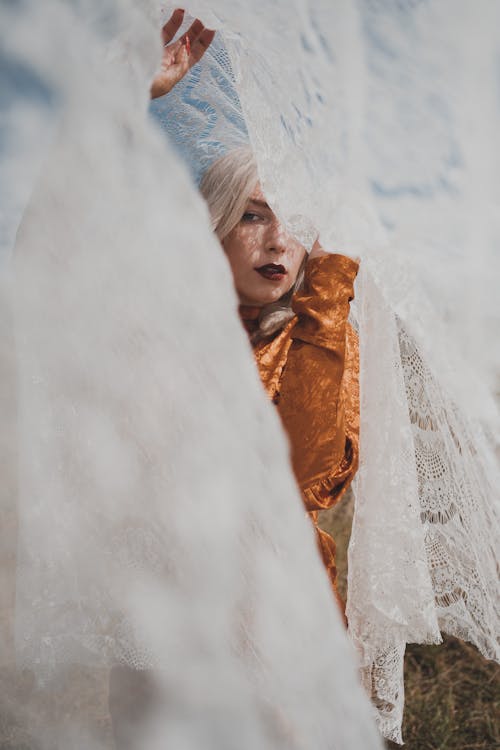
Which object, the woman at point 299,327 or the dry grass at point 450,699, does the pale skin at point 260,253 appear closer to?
the woman at point 299,327

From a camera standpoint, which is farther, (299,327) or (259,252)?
(259,252)

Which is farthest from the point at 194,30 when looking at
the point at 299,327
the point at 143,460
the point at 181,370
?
the point at 143,460

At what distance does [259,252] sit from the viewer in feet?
4.00

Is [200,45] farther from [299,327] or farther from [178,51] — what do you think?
[299,327]

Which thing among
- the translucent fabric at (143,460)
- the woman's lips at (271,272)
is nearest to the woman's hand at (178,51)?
the translucent fabric at (143,460)

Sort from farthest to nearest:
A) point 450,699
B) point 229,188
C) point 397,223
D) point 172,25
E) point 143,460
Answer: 1. point 450,699
2. point 229,188
3. point 397,223
4. point 172,25
5. point 143,460

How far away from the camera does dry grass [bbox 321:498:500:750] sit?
1840 mm

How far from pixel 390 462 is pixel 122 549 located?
56cm

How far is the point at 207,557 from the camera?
67 cm

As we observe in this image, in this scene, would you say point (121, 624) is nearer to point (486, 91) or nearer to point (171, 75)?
point (171, 75)

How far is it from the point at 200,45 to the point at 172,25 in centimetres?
7

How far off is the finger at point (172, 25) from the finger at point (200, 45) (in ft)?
0.17

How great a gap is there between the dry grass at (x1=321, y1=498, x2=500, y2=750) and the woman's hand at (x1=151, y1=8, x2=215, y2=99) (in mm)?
1830

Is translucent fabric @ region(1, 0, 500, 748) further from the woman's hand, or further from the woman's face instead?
the woman's face
